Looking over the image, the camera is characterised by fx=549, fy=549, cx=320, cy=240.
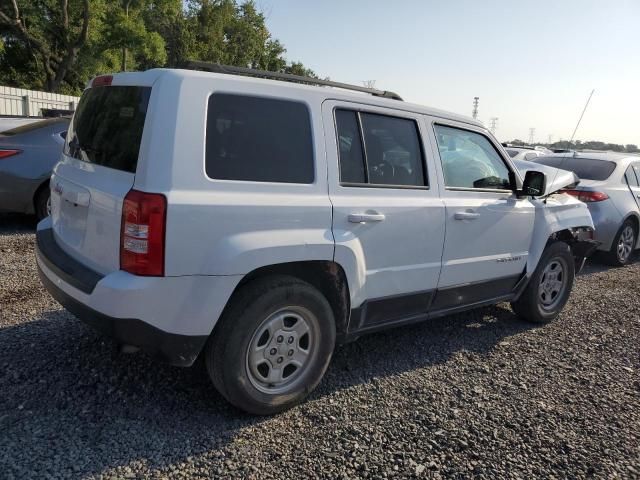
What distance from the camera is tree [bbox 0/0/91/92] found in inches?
956

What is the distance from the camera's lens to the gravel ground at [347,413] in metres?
2.82

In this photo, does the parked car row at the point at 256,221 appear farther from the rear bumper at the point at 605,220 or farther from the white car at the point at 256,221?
the rear bumper at the point at 605,220

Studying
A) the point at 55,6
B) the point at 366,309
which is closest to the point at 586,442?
the point at 366,309

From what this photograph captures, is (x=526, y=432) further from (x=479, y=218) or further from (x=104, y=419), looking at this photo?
(x=104, y=419)

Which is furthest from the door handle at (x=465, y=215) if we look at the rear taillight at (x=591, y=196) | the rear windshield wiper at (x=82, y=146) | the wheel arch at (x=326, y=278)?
the rear taillight at (x=591, y=196)

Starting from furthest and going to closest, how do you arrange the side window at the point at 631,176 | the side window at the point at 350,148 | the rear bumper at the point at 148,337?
1. the side window at the point at 631,176
2. the side window at the point at 350,148
3. the rear bumper at the point at 148,337

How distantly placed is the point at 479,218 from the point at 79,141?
2.84 m

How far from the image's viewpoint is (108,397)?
10.8 feet

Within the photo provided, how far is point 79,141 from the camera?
3465 millimetres

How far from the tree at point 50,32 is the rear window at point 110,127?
23046 millimetres

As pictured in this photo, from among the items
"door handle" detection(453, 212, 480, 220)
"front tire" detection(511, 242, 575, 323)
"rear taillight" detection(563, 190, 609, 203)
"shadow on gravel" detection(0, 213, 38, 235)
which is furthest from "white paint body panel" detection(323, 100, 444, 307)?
"shadow on gravel" detection(0, 213, 38, 235)

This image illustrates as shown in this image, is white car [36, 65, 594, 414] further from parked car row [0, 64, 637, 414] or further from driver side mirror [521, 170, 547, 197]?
driver side mirror [521, 170, 547, 197]

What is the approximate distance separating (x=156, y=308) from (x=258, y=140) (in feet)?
3.44

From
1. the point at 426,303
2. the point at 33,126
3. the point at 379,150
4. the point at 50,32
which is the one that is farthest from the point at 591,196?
the point at 50,32
